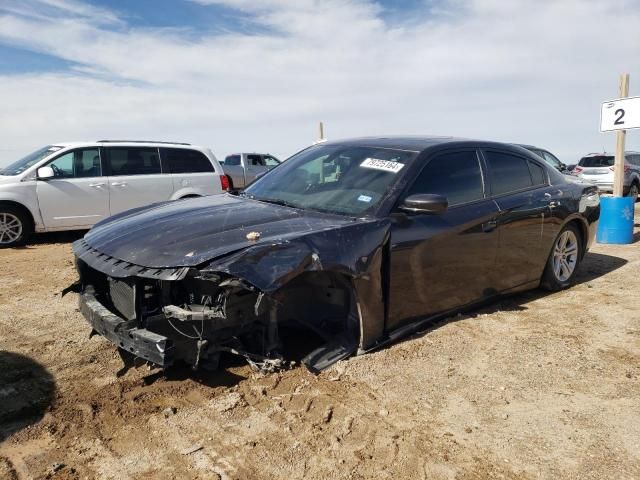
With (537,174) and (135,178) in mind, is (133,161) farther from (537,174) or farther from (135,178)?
(537,174)

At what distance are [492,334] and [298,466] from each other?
7.38ft

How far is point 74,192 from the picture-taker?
869cm

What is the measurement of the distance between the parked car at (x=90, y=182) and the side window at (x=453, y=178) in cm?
629

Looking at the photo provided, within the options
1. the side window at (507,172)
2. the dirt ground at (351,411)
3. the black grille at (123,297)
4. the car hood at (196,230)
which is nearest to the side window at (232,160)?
the side window at (507,172)

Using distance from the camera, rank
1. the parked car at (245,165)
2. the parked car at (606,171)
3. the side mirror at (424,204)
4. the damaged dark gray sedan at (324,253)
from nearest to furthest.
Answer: the damaged dark gray sedan at (324,253) → the side mirror at (424,204) → the parked car at (606,171) → the parked car at (245,165)

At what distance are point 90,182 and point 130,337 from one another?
6.70m

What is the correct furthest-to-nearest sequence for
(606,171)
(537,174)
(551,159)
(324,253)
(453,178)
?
(606,171)
(551,159)
(537,174)
(453,178)
(324,253)

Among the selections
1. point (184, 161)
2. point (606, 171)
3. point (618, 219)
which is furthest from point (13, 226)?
point (606, 171)

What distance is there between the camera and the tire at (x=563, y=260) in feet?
17.4

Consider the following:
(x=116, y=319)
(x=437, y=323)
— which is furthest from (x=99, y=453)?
(x=437, y=323)

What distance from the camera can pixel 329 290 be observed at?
3523 mm

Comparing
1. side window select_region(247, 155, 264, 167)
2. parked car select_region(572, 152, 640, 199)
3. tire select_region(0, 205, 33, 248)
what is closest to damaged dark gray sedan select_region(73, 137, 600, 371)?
tire select_region(0, 205, 33, 248)

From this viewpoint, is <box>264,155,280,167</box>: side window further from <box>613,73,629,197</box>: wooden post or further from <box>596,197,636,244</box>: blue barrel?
<box>596,197,636,244</box>: blue barrel

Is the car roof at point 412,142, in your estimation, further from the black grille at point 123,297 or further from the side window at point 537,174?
the black grille at point 123,297
